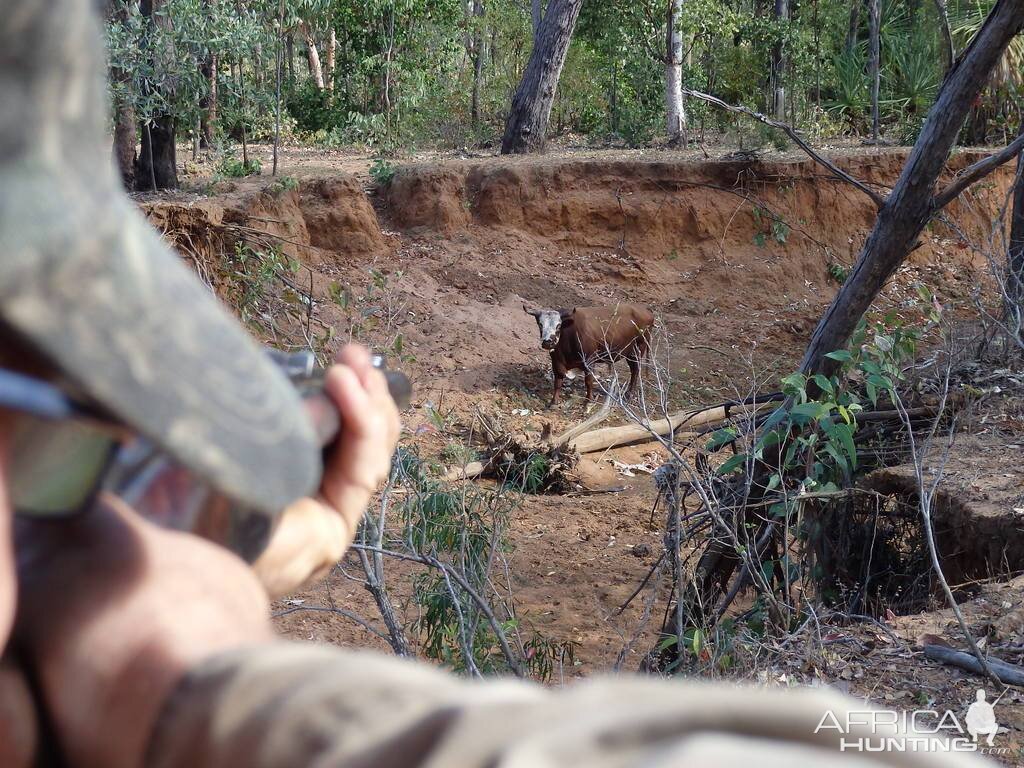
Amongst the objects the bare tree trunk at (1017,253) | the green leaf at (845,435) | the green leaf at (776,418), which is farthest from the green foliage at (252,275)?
the bare tree trunk at (1017,253)

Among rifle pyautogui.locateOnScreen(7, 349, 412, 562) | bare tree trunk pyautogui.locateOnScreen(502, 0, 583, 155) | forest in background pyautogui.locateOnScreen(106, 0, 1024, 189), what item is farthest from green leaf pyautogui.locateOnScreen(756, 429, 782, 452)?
bare tree trunk pyautogui.locateOnScreen(502, 0, 583, 155)

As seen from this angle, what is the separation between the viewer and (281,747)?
554 millimetres

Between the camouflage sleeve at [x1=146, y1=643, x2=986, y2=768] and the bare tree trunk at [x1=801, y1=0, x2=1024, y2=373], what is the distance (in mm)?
4245

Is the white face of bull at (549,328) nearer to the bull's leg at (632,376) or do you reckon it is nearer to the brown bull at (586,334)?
the brown bull at (586,334)

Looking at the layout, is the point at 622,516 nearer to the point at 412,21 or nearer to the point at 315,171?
the point at 315,171

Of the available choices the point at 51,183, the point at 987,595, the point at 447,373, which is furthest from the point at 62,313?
the point at 447,373

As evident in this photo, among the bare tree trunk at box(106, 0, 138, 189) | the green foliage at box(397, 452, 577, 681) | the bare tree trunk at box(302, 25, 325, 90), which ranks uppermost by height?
the bare tree trunk at box(302, 25, 325, 90)

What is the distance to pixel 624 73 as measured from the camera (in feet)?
52.3

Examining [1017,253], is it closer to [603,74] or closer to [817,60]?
[603,74]

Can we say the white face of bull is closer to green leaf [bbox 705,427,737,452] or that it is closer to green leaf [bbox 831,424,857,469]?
green leaf [bbox 705,427,737,452]

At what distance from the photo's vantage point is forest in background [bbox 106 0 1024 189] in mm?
13062

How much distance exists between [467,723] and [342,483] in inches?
20.0

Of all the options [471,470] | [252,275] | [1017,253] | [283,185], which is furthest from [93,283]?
[283,185]

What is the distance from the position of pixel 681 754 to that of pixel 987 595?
152 inches
